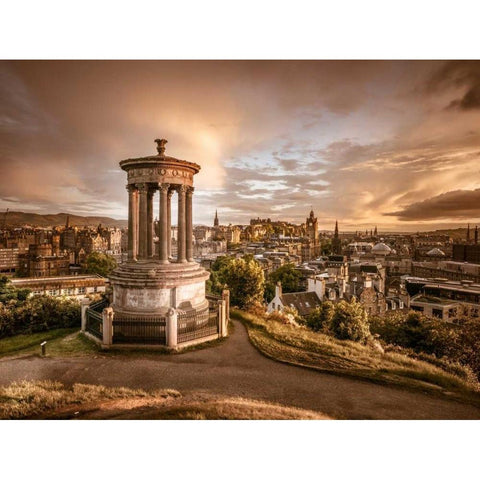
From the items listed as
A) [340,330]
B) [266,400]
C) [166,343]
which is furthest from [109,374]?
[340,330]

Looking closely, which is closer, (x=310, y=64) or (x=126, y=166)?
(x=310, y=64)

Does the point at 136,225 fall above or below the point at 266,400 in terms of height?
above

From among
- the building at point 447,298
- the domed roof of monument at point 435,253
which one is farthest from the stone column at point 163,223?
the building at point 447,298

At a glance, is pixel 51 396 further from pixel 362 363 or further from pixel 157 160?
pixel 362 363

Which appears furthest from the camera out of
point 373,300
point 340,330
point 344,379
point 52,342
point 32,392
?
point 373,300

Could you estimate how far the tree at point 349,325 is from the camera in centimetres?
885

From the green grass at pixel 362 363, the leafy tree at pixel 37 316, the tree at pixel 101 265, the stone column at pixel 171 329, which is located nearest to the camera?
the green grass at pixel 362 363

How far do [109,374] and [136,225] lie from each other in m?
3.76

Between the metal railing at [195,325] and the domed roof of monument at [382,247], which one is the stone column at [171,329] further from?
the domed roof of monument at [382,247]

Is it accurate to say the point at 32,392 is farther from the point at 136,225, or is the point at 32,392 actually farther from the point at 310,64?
the point at 310,64

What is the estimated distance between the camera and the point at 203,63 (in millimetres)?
6191

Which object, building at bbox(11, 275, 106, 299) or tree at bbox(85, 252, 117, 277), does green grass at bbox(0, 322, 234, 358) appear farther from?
tree at bbox(85, 252, 117, 277)

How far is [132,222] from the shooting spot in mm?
7883

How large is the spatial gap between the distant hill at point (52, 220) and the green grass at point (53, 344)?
3.12 m
